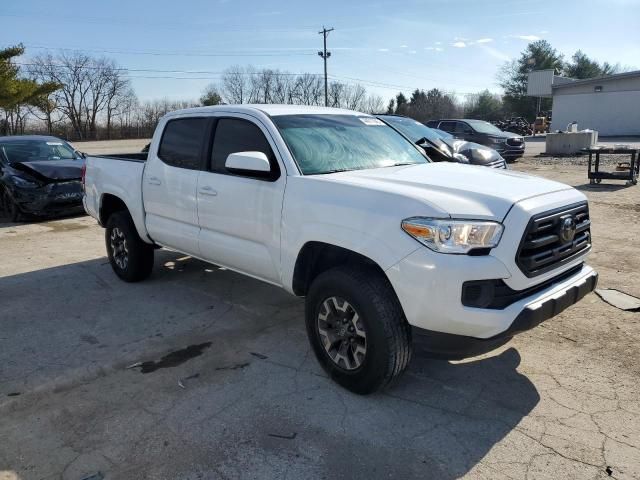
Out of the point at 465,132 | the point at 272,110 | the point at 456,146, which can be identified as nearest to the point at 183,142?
the point at 272,110

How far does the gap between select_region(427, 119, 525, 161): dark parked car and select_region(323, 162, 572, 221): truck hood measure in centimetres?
1665

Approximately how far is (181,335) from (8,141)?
9.32 meters

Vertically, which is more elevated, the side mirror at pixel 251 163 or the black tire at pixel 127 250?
the side mirror at pixel 251 163

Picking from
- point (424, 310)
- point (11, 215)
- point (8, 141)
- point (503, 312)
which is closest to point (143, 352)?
point (424, 310)

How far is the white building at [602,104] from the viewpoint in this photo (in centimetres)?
3981

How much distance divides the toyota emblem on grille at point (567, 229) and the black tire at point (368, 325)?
1144 millimetres

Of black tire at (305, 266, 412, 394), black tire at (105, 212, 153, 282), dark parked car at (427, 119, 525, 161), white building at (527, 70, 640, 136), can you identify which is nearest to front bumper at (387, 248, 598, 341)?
black tire at (305, 266, 412, 394)

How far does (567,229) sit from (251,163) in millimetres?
2169

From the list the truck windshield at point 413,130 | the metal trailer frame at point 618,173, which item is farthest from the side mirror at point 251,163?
the metal trailer frame at point 618,173

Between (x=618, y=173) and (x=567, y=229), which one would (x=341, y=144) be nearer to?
(x=567, y=229)

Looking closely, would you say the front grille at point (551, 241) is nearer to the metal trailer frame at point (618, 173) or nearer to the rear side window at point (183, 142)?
the rear side window at point (183, 142)

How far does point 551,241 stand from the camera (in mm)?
3131

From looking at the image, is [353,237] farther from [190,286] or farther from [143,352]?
[190,286]

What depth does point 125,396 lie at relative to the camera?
11.5 ft
